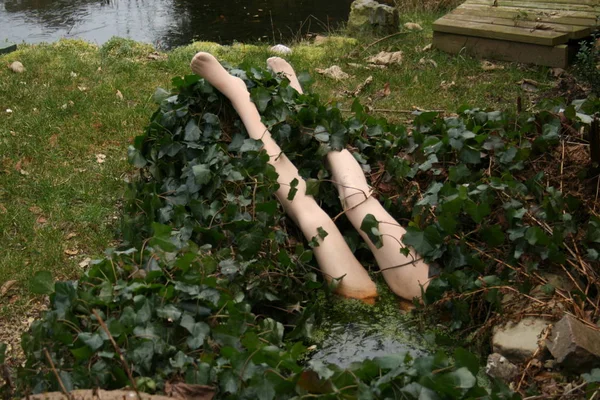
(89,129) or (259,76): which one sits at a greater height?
(259,76)

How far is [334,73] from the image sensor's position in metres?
6.25

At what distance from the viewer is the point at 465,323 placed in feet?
10.3

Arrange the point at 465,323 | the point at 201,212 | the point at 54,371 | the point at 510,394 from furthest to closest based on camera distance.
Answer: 1. the point at 201,212
2. the point at 465,323
3. the point at 510,394
4. the point at 54,371

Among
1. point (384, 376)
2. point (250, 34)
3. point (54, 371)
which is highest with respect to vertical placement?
point (54, 371)

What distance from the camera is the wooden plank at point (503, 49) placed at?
233 inches

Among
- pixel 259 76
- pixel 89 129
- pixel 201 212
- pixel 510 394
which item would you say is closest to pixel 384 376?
pixel 510 394

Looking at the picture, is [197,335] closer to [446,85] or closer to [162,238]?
[162,238]

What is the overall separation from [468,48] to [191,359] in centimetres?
482

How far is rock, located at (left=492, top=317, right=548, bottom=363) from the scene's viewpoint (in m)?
2.80

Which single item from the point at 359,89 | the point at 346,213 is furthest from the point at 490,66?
the point at 346,213

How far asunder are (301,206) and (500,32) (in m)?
3.49

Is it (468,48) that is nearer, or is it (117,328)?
(117,328)

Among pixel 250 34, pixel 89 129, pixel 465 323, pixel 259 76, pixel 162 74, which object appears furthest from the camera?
pixel 250 34

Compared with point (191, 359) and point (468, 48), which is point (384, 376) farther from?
point (468, 48)
